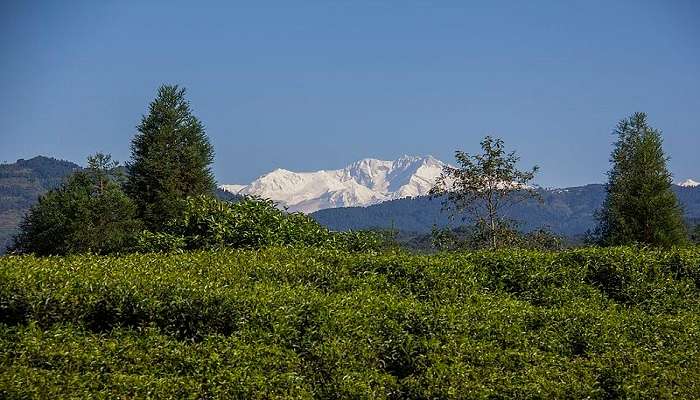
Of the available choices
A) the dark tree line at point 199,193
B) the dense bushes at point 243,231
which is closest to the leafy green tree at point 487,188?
the dark tree line at point 199,193

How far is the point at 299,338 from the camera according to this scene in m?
8.25

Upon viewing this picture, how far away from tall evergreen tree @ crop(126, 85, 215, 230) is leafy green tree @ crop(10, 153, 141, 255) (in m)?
0.94

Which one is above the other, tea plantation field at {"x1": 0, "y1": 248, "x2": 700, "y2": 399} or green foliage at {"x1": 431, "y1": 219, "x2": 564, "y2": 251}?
green foliage at {"x1": 431, "y1": 219, "x2": 564, "y2": 251}

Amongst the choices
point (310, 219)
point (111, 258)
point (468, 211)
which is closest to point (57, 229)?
point (468, 211)

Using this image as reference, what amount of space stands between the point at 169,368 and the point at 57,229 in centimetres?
3408

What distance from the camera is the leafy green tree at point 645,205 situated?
102 feet

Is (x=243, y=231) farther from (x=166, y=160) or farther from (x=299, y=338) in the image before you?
(x=166, y=160)

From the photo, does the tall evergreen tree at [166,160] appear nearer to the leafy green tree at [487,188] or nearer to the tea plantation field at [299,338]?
the leafy green tree at [487,188]

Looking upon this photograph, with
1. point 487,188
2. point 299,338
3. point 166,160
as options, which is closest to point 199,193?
point 166,160

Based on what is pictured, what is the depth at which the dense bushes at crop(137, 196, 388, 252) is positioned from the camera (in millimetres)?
13641

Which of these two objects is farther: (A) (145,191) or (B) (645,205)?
(A) (145,191)

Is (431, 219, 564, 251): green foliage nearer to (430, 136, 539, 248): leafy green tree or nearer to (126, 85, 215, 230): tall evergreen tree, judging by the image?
(430, 136, 539, 248): leafy green tree

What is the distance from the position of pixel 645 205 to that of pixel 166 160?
2271 cm

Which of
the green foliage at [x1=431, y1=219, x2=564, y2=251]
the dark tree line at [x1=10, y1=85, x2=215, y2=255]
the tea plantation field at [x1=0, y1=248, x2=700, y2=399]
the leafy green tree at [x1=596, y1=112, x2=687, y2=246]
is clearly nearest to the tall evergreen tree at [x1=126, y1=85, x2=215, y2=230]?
the dark tree line at [x1=10, y1=85, x2=215, y2=255]
